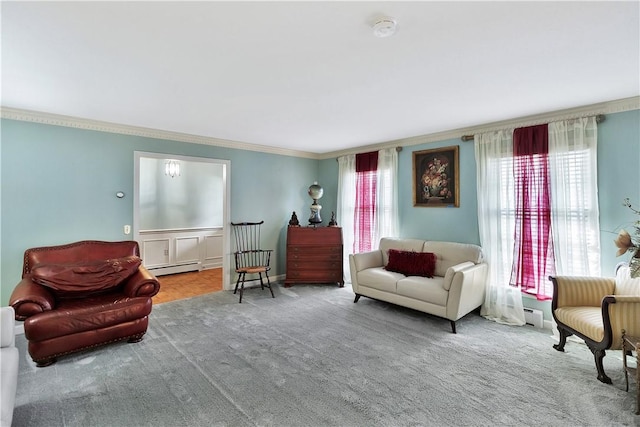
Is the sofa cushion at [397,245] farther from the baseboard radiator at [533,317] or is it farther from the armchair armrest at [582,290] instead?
the armchair armrest at [582,290]

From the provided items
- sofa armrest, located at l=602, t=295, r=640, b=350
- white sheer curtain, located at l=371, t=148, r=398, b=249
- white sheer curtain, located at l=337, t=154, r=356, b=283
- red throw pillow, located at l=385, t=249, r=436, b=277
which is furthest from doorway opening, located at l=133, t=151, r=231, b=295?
sofa armrest, located at l=602, t=295, r=640, b=350

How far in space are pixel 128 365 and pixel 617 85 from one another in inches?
193

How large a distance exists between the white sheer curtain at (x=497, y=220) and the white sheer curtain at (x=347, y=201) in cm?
217

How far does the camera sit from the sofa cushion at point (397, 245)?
4.36 m

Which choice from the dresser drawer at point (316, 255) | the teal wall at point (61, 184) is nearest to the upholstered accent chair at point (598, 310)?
the dresser drawer at point (316, 255)

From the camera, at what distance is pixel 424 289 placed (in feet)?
11.6

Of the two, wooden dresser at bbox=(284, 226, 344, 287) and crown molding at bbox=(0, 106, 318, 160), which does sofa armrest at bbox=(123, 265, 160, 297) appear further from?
wooden dresser at bbox=(284, 226, 344, 287)

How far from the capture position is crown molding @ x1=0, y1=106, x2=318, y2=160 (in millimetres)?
3346

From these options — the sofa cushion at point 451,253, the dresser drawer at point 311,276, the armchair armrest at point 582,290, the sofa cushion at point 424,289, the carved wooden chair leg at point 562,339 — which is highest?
the sofa cushion at point 451,253

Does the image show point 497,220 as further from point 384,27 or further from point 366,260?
point 384,27

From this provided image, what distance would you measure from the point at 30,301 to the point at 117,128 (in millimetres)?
2326

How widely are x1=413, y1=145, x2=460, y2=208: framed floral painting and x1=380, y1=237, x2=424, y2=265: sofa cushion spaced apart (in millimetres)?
604

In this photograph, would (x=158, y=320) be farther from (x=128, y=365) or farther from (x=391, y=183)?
(x=391, y=183)

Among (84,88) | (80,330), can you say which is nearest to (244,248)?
(80,330)
